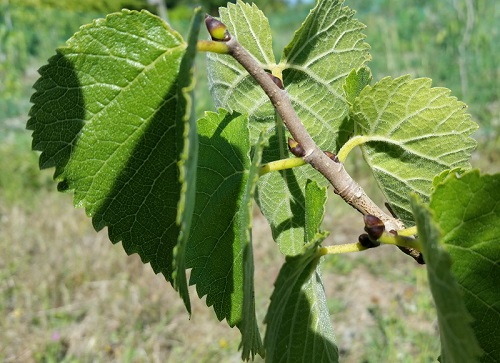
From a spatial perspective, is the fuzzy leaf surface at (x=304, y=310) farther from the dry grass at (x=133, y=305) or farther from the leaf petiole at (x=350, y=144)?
the dry grass at (x=133, y=305)

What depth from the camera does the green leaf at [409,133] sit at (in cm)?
75

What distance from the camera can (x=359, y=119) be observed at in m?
0.78

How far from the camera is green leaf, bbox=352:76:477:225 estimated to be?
0.75 meters

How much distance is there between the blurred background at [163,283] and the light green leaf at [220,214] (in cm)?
241

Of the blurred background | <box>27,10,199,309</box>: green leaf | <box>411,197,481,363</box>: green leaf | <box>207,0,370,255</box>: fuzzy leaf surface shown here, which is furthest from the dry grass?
<box>411,197,481,363</box>: green leaf

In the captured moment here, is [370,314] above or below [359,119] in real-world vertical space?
below

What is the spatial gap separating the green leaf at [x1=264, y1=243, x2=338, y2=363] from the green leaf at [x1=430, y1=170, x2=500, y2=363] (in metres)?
0.13

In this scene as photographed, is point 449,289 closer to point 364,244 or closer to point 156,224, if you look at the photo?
point 364,244

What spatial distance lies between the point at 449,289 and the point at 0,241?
4.21 metres

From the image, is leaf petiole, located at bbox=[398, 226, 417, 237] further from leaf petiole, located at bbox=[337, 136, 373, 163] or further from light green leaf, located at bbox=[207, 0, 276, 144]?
light green leaf, located at bbox=[207, 0, 276, 144]

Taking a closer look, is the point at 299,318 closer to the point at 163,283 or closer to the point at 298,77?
the point at 298,77

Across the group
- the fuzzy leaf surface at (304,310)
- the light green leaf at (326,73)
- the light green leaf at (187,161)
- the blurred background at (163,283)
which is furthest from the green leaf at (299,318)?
the blurred background at (163,283)

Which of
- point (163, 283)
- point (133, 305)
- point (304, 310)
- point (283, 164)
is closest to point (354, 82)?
point (283, 164)

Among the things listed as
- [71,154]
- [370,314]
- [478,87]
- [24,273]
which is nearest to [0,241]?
[24,273]
